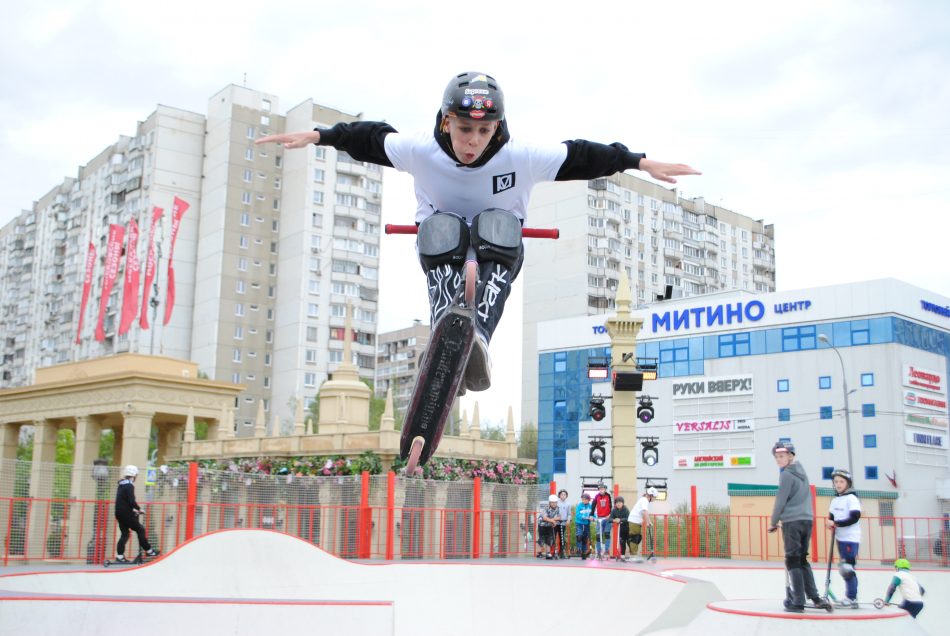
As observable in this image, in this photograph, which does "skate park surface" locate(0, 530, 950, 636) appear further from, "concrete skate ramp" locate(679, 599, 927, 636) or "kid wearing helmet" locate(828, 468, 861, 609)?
"kid wearing helmet" locate(828, 468, 861, 609)

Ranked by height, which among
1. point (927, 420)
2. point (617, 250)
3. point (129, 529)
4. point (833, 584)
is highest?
point (617, 250)

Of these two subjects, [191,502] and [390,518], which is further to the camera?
[390,518]

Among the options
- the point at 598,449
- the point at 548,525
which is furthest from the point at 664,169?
the point at 598,449

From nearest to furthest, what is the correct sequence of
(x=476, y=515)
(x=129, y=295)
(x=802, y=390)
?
1. (x=476, y=515)
2. (x=129, y=295)
3. (x=802, y=390)

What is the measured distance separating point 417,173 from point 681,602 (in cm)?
970

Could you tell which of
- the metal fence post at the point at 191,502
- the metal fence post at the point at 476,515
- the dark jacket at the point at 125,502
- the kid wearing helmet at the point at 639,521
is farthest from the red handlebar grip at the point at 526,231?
the metal fence post at the point at 476,515

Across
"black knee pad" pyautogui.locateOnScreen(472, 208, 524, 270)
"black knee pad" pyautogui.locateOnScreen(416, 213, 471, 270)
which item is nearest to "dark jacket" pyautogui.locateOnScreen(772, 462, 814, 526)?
"black knee pad" pyautogui.locateOnScreen(472, 208, 524, 270)

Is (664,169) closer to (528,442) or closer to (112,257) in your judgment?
(112,257)

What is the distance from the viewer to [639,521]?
2078 cm

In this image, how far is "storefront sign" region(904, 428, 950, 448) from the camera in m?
57.7

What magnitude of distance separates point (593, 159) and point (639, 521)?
1519cm

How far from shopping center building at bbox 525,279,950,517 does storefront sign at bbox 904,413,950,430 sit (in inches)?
3.5

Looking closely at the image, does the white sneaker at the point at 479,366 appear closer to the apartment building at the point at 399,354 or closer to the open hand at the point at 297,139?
the open hand at the point at 297,139

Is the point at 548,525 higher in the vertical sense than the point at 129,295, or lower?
lower
